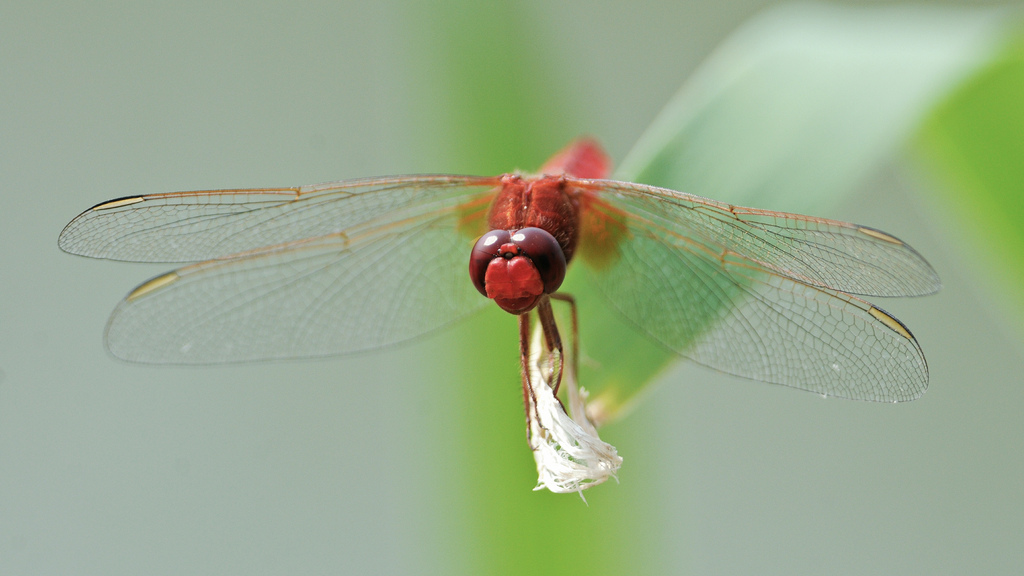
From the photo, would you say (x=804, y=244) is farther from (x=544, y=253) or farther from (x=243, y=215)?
(x=243, y=215)

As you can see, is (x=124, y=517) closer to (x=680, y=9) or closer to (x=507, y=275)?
(x=507, y=275)

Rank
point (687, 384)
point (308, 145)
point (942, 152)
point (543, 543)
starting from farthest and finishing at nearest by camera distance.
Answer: point (687, 384)
point (308, 145)
point (543, 543)
point (942, 152)

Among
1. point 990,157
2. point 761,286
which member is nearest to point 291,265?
point 761,286

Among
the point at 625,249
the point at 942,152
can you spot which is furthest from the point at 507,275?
the point at 942,152

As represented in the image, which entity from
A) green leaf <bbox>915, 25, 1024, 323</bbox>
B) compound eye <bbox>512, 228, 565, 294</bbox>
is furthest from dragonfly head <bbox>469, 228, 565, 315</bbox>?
green leaf <bbox>915, 25, 1024, 323</bbox>

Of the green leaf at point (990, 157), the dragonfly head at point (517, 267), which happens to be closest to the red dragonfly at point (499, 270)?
the dragonfly head at point (517, 267)

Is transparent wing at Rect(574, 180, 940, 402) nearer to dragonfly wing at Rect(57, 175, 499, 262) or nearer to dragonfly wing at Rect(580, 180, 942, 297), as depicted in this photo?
dragonfly wing at Rect(580, 180, 942, 297)
